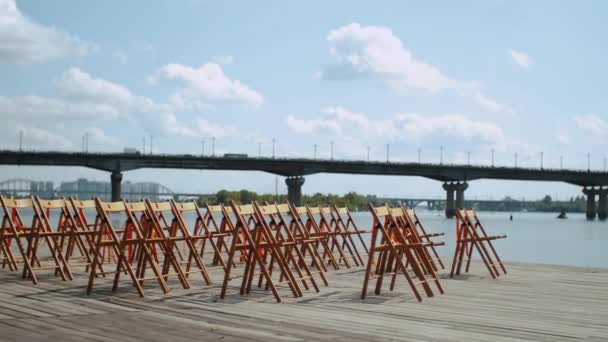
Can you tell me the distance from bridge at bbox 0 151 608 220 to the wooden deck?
7522 centimetres

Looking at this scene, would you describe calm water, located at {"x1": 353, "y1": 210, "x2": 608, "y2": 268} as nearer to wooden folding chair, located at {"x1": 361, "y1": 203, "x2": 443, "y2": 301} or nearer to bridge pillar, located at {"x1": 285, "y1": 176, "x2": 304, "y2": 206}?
wooden folding chair, located at {"x1": 361, "y1": 203, "x2": 443, "y2": 301}

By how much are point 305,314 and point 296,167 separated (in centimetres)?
8329

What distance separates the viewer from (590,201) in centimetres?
12325

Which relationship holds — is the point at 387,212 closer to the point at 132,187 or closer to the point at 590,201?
the point at 590,201

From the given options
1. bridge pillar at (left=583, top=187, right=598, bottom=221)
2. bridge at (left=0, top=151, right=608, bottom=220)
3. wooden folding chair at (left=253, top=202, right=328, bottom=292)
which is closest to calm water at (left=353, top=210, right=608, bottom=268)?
wooden folding chair at (left=253, top=202, right=328, bottom=292)

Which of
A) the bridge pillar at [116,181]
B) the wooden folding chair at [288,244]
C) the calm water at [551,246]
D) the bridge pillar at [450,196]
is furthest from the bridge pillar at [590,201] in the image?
the wooden folding chair at [288,244]

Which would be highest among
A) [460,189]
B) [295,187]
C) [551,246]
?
[460,189]

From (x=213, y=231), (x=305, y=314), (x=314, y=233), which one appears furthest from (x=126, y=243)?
(x=213, y=231)

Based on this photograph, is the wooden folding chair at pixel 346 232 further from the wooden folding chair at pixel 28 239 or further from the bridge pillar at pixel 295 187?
the bridge pillar at pixel 295 187

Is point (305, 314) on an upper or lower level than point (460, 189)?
lower

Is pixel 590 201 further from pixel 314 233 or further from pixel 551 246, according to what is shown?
pixel 314 233

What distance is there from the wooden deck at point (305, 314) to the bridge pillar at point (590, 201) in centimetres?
11571

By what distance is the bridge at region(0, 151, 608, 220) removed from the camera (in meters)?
85.2

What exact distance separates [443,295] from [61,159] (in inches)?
3085
